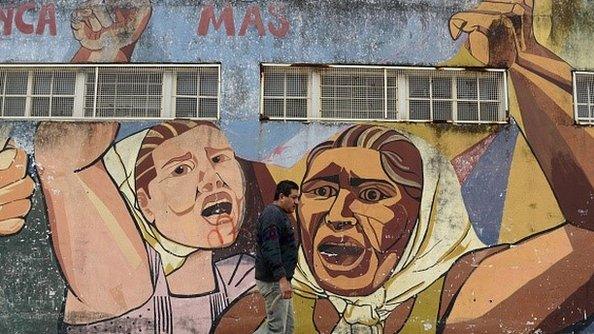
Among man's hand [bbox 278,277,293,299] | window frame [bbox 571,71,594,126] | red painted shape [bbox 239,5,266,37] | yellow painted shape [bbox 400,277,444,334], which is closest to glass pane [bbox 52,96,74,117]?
red painted shape [bbox 239,5,266,37]

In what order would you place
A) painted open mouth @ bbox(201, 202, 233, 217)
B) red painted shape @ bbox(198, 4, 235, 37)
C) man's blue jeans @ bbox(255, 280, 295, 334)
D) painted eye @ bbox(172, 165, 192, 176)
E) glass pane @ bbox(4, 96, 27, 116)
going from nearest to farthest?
man's blue jeans @ bbox(255, 280, 295, 334) < painted open mouth @ bbox(201, 202, 233, 217) < painted eye @ bbox(172, 165, 192, 176) < red painted shape @ bbox(198, 4, 235, 37) < glass pane @ bbox(4, 96, 27, 116)

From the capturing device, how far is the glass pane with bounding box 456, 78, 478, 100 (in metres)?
7.97

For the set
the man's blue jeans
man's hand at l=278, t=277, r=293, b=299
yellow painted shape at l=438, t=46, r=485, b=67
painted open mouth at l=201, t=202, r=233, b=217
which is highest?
yellow painted shape at l=438, t=46, r=485, b=67

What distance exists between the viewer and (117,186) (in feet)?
25.0

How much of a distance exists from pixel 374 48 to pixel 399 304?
2818 millimetres

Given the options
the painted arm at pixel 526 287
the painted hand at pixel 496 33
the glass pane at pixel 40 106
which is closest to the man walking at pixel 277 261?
the painted arm at pixel 526 287

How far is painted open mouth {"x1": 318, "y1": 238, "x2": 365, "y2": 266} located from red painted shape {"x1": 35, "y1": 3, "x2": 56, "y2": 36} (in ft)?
12.7

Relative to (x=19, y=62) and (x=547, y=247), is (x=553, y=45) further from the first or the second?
(x=19, y=62)

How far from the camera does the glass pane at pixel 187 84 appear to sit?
7.89 meters

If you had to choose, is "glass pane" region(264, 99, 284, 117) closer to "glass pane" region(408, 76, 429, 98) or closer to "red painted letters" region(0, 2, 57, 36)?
"glass pane" region(408, 76, 429, 98)

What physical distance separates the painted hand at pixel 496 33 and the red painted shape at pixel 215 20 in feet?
8.15

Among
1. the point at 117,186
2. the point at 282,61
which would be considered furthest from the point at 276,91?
the point at 117,186

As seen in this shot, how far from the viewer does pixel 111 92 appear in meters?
7.92

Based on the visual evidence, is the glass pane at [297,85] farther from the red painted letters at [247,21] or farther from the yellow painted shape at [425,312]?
the yellow painted shape at [425,312]
